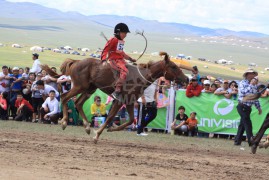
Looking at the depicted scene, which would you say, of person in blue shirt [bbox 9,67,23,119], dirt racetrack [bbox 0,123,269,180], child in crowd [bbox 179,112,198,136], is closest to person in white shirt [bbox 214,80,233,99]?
child in crowd [bbox 179,112,198,136]

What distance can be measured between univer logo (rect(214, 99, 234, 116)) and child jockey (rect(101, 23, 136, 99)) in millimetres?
4545

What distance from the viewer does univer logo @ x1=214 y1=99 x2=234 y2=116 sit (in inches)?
683

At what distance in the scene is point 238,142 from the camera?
50.4 feet

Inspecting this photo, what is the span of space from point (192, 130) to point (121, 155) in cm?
638

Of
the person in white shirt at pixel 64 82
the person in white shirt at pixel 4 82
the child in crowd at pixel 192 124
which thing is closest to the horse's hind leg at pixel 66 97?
the person in white shirt at pixel 64 82

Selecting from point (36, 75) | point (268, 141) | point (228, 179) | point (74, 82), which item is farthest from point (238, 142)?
point (36, 75)

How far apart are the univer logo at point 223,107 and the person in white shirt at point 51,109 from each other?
4.74m

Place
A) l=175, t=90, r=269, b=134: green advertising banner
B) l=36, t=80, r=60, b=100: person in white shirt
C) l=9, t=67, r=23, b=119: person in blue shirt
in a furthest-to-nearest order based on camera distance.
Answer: l=9, t=67, r=23, b=119: person in blue shirt < l=36, t=80, r=60, b=100: person in white shirt < l=175, t=90, r=269, b=134: green advertising banner

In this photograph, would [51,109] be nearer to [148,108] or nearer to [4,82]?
[4,82]

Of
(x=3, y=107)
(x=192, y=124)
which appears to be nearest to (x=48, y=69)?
(x=3, y=107)

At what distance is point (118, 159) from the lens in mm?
10781

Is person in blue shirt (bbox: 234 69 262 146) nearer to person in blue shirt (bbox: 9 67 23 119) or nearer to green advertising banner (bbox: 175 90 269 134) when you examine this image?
green advertising banner (bbox: 175 90 269 134)

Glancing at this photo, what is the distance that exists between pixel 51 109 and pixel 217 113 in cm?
498

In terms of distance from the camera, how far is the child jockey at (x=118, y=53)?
13.7 m
